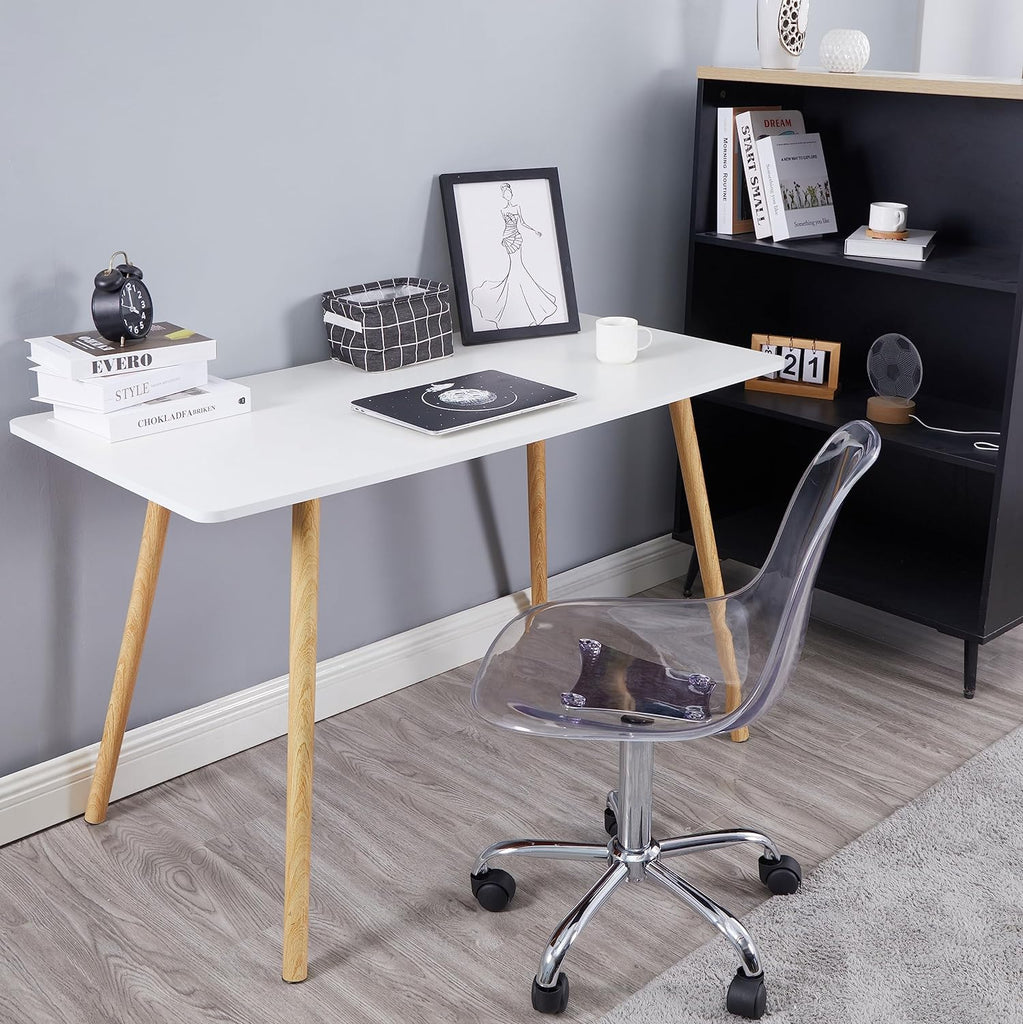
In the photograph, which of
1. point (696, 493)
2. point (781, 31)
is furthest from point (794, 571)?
point (781, 31)

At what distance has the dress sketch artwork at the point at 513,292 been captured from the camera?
2361 mm

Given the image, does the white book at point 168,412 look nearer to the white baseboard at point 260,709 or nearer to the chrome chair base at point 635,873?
the white baseboard at point 260,709

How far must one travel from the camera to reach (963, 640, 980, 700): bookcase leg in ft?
8.19

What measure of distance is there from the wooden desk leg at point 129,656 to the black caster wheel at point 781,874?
1.04 meters

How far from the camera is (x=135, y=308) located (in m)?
1.79

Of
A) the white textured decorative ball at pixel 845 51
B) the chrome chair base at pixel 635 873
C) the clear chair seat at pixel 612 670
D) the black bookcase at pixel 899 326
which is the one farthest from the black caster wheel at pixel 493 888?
the white textured decorative ball at pixel 845 51

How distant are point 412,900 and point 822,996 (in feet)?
2.03

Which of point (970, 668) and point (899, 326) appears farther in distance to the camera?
point (899, 326)

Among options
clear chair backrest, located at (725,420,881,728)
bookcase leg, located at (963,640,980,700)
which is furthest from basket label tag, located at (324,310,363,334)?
bookcase leg, located at (963,640,980,700)

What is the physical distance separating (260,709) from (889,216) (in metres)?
1.55

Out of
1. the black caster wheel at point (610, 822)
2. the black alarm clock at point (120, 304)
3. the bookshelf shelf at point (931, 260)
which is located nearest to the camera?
the black alarm clock at point (120, 304)

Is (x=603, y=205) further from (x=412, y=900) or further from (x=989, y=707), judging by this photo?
(x=412, y=900)

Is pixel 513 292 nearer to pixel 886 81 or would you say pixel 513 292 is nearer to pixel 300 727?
pixel 886 81

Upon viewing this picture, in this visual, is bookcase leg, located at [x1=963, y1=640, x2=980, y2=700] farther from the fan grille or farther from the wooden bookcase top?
the wooden bookcase top
